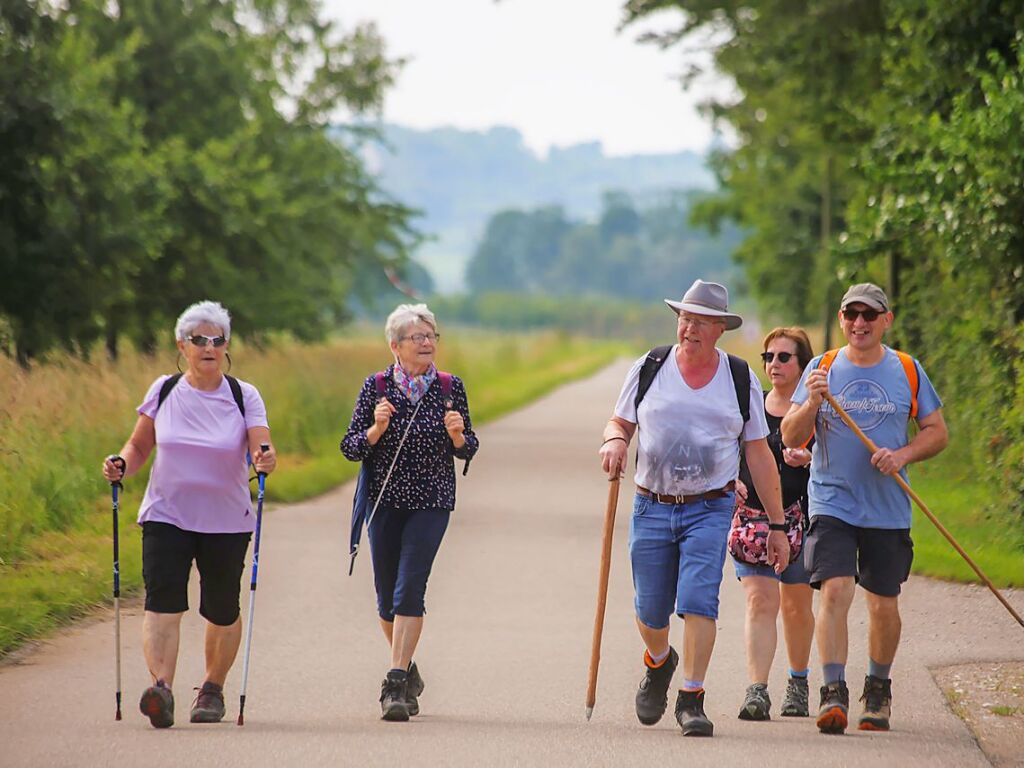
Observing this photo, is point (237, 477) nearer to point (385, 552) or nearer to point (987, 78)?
point (385, 552)

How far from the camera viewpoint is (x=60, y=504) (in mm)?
13383

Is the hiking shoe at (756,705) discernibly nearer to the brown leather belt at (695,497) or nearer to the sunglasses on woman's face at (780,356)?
the brown leather belt at (695,497)

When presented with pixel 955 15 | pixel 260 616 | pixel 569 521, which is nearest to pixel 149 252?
pixel 569 521

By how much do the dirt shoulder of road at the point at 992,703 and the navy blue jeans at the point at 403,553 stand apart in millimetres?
2377

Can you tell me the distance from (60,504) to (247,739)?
6687mm

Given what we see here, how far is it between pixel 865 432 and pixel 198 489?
2.76m

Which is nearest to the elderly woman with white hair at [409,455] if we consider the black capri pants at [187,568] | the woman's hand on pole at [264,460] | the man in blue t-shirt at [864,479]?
the woman's hand on pole at [264,460]

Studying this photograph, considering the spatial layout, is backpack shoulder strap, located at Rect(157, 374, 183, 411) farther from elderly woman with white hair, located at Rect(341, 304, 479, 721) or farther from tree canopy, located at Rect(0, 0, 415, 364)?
tree canopy, located at Rect(0, 0, 415, 364)

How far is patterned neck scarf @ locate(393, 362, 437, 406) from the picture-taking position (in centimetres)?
805

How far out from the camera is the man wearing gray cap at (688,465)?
290 inches

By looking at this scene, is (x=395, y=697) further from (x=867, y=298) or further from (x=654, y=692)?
(x=867, y=298)

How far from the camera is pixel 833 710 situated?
24.2ft

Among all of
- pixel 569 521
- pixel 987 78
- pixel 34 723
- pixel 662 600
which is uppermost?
pixel 987 78

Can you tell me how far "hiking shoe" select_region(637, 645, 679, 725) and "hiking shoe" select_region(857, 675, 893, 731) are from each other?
0.80m
